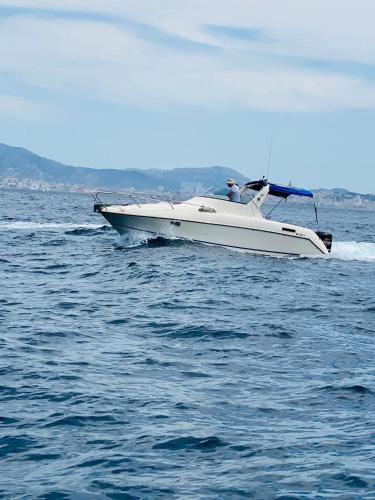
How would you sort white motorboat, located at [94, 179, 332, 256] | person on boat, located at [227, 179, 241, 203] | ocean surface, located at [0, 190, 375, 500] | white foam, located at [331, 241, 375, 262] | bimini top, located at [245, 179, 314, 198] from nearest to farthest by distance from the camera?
1. ocean surface, located at [0, 190, 375, 500]
2. white motorboat, located at [94, 179, 332, 256]
3. person on boat, located at [227, 179, 241, 203]
4. bimini top, located at [245, 179, 314, 198]
5. white foam, located at [331, 241, 375, 262]

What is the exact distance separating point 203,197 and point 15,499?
21.5m

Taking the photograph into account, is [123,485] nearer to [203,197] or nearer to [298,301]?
[298,301]

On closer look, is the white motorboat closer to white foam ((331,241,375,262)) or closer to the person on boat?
the person on boat

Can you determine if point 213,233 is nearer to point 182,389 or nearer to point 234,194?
point 234,194

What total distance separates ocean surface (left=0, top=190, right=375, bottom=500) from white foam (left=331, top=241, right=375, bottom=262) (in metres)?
10.9

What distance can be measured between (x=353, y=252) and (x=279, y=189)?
5.32 metres

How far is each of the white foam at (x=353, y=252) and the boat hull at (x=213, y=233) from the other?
12.5 feet

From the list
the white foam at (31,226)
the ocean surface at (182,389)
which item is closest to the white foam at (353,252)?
the ocean surface at (182,389)

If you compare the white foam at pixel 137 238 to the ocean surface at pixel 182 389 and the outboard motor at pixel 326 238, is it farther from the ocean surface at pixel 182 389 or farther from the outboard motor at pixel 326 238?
the ocean surface at pixel 182 389

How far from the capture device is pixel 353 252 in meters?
33.3

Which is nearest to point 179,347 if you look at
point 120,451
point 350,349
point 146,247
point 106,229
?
point 350,349

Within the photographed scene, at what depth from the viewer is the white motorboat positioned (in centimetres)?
2688

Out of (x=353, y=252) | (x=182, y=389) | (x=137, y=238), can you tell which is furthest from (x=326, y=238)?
(x=182, y=389)

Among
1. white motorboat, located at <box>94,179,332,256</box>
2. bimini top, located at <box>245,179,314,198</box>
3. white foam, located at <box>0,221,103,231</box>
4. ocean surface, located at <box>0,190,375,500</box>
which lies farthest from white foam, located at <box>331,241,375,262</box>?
white foam, located at <box>0,221,103,231</box>
